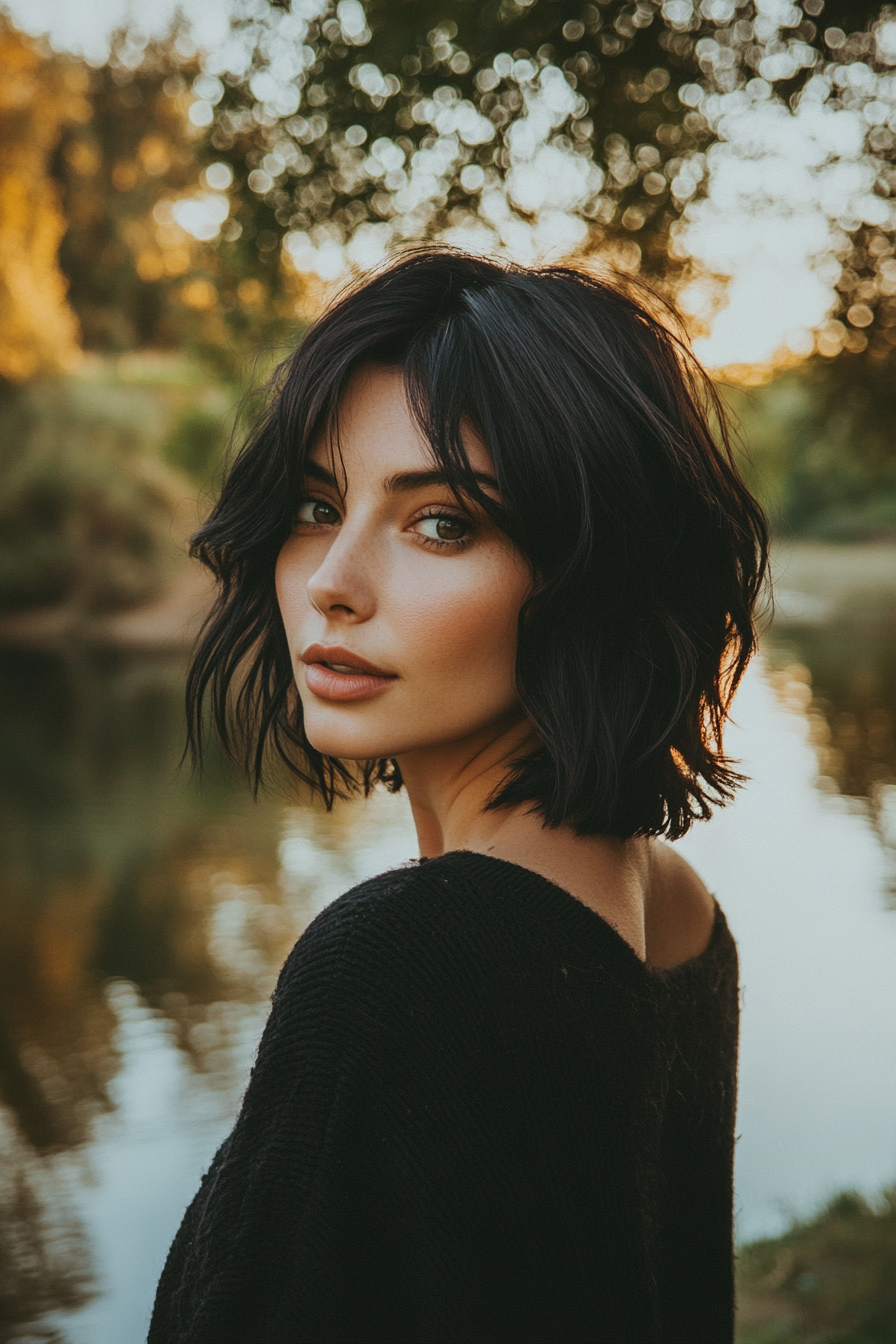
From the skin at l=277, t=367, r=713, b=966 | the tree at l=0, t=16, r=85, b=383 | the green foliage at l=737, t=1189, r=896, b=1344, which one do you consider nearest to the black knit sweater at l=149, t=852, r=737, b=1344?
the skin at l=277, t=367, r=713, b=966

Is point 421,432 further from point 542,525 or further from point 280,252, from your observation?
point 280,252

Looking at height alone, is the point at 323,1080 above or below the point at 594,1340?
above

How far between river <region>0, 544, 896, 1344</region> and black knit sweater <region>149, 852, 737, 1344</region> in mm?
930

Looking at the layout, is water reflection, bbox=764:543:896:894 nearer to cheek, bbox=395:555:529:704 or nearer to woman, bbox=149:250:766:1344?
woman, bbox=149:250:766:1344

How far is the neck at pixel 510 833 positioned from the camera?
109 cm

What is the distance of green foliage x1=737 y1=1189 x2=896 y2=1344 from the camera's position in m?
3.42

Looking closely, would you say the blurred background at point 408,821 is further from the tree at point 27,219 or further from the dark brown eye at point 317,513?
the tree at point 27,219

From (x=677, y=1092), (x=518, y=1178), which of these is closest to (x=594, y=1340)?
(x=518, y=1178)

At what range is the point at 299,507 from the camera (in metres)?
1.29

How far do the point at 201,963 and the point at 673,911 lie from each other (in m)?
7.14

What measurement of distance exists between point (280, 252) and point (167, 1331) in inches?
202

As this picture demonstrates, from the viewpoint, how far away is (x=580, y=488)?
1115mm

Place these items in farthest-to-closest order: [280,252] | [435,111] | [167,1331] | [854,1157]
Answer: [280,252]
[854,1157]
[435,111]
[167,1331]

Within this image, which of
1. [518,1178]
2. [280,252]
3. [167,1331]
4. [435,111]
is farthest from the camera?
[280,252]
